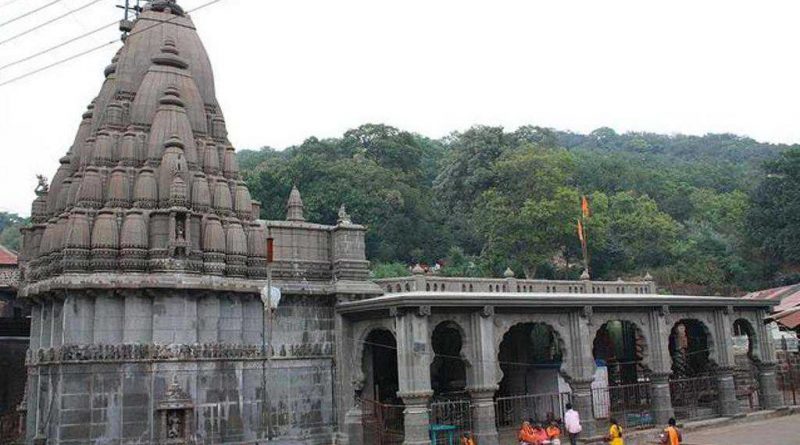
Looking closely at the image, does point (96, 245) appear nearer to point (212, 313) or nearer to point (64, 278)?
point (64, 278)

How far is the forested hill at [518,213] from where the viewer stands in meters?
49.3

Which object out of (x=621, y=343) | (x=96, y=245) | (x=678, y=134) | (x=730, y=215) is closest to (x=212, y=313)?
(x=96, y=245)

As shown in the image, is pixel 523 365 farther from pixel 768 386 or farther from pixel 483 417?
pixel 768 386

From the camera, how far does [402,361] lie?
1936 cm

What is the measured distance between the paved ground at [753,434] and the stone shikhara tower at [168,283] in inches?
452

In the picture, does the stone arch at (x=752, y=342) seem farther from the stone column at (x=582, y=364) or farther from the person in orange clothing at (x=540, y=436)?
the person in orange clothing at (x=540, y=436)

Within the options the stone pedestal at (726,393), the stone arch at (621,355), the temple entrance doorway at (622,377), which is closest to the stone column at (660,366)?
the temple entrance doorway at (622,377)

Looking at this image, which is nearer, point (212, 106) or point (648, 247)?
point (212, 106)

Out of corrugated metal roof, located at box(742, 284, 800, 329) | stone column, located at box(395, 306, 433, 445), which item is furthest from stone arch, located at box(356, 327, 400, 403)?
corrugated metal roof, located at box(742, 284, 800, 329)

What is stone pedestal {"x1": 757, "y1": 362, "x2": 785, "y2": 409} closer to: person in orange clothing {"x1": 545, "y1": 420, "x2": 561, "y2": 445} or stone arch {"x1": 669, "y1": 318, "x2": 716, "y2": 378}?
stone arch {"x1": 669, "y1": 318, "x2": 716, "y2": 378}

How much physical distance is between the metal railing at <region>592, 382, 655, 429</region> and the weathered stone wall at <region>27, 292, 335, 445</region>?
979cm

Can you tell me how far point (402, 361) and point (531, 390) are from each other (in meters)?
9.38

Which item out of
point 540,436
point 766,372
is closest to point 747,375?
point 766,372

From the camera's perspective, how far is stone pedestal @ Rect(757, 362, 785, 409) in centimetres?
2747
